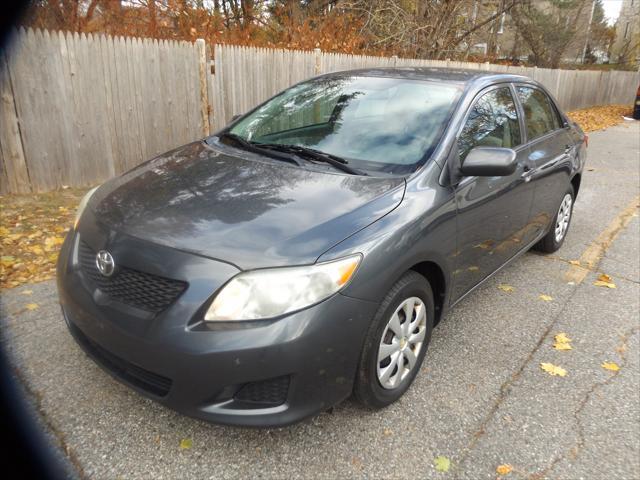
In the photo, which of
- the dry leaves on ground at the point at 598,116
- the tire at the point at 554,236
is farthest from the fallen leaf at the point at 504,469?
the dry leaves on ground at the point at 598,116

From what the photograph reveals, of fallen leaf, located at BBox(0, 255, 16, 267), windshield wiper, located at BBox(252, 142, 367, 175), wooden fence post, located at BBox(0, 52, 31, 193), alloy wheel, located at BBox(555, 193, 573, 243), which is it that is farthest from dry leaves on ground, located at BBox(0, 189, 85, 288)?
alloy wheel, located at BBox(555, 193, 573, 243)

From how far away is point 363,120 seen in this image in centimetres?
323

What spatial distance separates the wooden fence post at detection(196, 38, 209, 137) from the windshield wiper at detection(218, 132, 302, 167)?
13.4 feet

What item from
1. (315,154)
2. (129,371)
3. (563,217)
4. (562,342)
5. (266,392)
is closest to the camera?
(266,392)

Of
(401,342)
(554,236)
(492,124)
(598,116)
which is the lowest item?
(598,116)

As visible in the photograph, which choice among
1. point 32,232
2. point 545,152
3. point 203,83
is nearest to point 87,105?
point 203,83

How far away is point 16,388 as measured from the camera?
2635 mm

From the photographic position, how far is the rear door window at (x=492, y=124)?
10.1 feet

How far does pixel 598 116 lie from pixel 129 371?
2122 centimetres

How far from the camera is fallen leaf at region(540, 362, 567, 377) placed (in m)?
2.98

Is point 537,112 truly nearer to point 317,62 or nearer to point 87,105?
point 87,105

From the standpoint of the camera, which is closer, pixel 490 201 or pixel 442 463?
pixel 442 463

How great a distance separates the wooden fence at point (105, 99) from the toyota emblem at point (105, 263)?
4.30 meters

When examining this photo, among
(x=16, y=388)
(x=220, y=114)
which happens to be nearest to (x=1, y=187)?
(x=220, y=114)
